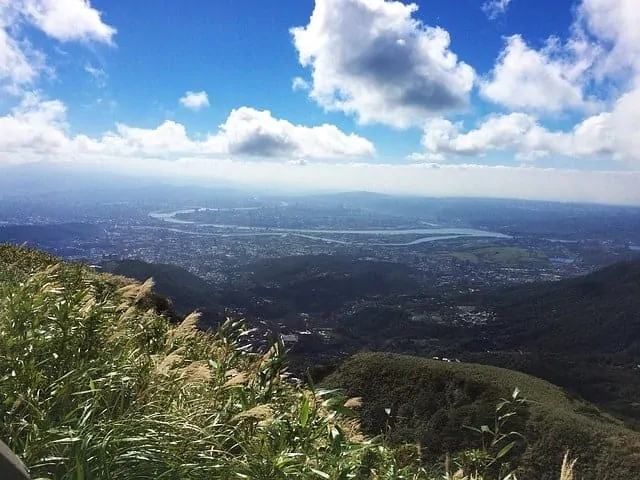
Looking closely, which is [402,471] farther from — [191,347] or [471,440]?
[471,440]

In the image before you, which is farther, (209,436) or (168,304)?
(168,304)

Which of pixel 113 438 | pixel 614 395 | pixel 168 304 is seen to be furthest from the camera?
pixel 614 395

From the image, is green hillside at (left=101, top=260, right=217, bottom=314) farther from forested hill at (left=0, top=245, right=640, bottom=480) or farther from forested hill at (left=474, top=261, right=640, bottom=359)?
forested hill at (left=0, top=245, right=640, bottom=480)

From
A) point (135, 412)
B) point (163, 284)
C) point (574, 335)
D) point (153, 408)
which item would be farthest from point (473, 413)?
point (574, 335)

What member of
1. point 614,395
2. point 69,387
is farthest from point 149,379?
point 614,395

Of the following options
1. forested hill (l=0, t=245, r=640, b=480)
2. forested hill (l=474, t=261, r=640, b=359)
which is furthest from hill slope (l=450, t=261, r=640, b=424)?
forested hill (l=0, t=245, r=640, b=480)
